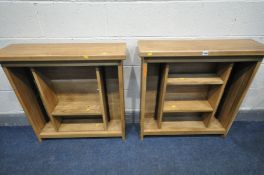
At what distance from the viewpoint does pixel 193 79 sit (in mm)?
1262

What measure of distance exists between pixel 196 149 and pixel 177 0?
1253 mm

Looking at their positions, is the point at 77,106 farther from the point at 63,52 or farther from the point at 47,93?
the point at 63,52

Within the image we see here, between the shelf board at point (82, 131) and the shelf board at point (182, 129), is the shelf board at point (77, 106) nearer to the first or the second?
the shelf board at point (82, 131)

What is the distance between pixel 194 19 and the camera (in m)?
1.25

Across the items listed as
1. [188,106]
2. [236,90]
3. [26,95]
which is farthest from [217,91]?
[26,95]

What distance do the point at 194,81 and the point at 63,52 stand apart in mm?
960

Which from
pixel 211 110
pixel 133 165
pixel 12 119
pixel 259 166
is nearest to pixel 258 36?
pixel 211 110

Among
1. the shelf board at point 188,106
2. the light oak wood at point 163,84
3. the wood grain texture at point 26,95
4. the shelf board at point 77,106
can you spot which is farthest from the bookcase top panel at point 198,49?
the wood grain texture at point 26,95

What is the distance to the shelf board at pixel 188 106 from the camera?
1399 millimetres

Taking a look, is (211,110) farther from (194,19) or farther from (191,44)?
(194,19)

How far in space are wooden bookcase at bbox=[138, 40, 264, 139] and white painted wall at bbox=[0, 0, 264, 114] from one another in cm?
13

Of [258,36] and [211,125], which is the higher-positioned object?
[258,36]

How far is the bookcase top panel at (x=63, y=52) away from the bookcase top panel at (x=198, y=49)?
183 millimetres

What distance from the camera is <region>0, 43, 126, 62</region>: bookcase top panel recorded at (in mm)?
1022
